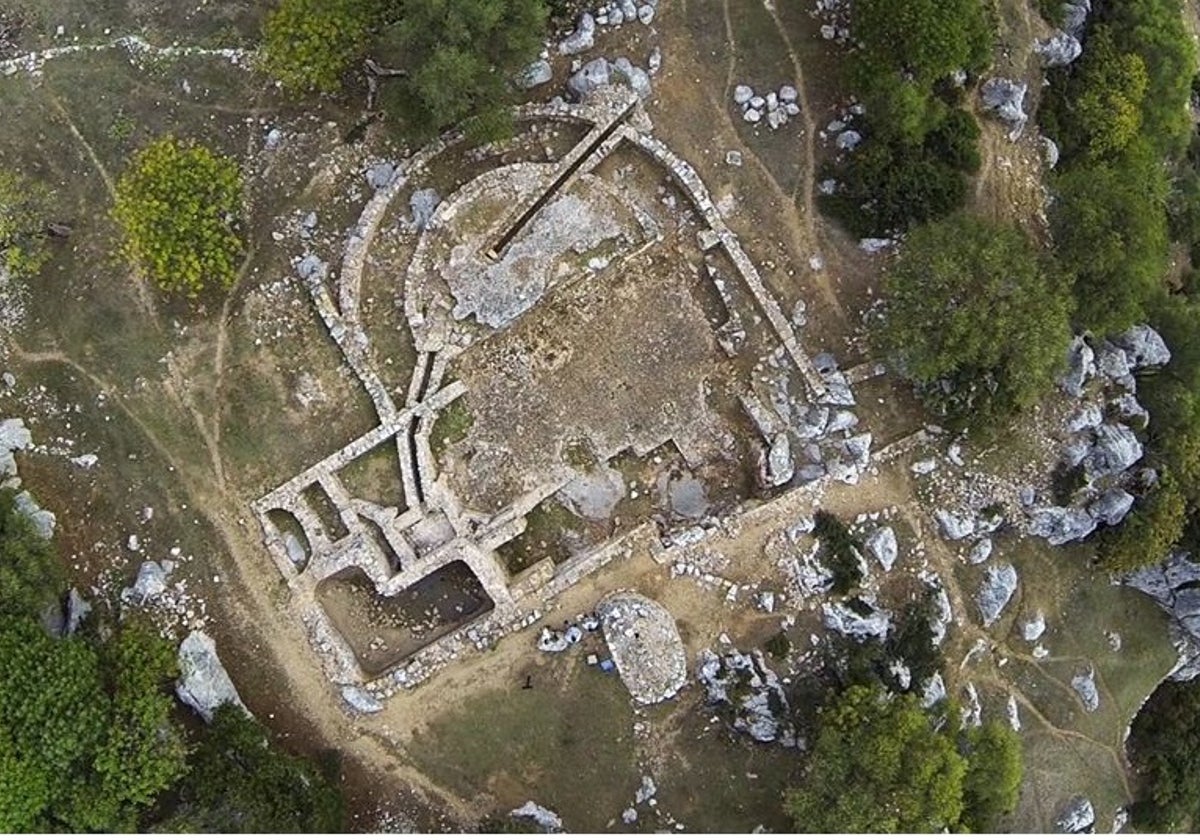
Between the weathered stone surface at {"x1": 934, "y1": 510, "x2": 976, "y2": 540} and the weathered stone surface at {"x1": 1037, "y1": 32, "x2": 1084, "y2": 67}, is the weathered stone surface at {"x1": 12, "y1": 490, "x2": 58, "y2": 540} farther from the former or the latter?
the weathered stone surface at {"x1": 1037, "y1": 32, "x2": 1084, "y2": 67}

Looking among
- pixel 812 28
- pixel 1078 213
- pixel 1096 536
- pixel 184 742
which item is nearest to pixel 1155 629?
pixel 1096 536

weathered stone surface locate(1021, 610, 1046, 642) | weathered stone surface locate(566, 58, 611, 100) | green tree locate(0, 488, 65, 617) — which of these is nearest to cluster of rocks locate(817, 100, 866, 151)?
weathered stone surface locate(566, 58, 611, 100)

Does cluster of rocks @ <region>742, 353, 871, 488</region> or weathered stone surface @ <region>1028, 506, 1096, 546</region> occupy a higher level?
cluster of rocks @ <region>742, 353, 871, 488</region>

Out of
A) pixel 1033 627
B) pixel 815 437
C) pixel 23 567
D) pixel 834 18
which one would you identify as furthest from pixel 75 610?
pixel 834 18

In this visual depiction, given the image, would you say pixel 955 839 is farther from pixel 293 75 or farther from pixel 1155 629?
pixel 293 75

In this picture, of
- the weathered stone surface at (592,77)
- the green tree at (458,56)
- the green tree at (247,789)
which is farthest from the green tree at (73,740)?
the weathered stone surface at (592,77)
